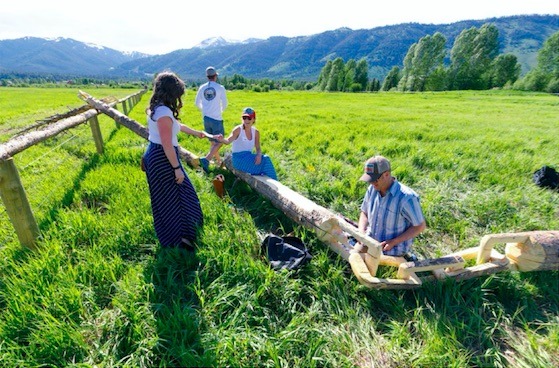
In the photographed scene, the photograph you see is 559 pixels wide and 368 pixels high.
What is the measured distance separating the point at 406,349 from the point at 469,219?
103 inches

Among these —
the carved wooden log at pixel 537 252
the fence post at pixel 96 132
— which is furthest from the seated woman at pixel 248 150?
the fence post at pixel 96 132

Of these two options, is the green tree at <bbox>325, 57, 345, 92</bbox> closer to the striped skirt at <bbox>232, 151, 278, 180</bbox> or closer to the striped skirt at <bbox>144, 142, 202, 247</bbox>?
the striped skirt at <bbox>232, 151, 278, 180</bbox>

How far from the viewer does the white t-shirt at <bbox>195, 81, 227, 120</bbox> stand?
5.81m

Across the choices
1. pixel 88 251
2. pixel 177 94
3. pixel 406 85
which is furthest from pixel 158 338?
pixel 406 85

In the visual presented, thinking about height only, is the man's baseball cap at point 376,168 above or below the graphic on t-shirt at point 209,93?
below

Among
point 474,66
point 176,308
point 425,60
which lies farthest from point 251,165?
point 474,66

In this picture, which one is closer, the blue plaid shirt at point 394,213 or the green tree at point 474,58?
the blue plaid shirt at point 394,213

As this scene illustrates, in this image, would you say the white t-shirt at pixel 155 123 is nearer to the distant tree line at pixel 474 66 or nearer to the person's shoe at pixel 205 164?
the person's shoe at pixel 205 164

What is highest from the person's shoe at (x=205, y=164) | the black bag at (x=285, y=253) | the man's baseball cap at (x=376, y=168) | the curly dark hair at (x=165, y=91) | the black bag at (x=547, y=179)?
the curly dark hair at (x=165, y=91)

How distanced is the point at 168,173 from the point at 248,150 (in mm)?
1886

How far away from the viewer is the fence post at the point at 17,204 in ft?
8.36

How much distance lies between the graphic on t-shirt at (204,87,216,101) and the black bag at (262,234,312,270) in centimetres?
392

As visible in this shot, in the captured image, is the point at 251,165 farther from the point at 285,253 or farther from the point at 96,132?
the point at 96,132

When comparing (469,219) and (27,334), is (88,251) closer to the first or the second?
(27,334)
